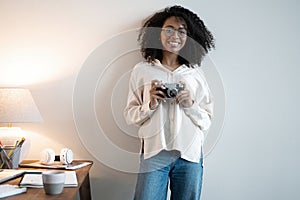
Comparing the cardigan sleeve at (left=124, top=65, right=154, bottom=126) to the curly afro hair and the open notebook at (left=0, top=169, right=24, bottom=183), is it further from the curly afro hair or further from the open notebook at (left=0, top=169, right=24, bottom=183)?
the open notebook at (left=0, top=169, right=24, bottom=183)

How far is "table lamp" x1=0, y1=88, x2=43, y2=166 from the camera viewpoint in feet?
4.32

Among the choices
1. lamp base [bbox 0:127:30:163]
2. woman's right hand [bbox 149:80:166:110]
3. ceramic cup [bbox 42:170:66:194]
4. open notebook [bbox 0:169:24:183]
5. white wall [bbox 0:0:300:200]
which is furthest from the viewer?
white wall [bbox 0:0:300:200]

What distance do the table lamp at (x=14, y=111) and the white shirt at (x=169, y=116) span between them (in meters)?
0.40

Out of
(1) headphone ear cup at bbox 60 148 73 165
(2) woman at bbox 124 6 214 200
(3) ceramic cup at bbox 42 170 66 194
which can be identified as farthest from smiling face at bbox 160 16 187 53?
(3) ceramic cup at bbox 42 170 66 194

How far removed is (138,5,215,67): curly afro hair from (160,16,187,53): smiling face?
26 millimetres

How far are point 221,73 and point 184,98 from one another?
44 cm

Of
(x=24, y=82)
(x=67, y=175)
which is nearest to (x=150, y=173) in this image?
(x=67, y=175)

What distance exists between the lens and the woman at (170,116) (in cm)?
127

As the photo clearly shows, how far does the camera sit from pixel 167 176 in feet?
4.28

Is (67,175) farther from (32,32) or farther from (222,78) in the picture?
(222,78)

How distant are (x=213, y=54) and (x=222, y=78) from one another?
4.9 inches

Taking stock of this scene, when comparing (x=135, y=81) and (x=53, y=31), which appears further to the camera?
(x=53, y=31)

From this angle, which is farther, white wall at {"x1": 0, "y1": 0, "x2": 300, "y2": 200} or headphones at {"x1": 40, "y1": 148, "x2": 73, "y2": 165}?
white wall at {"x1": 0, "y1": 0, "x2": 300, "y2": 200}

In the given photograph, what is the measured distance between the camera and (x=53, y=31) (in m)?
1.57
